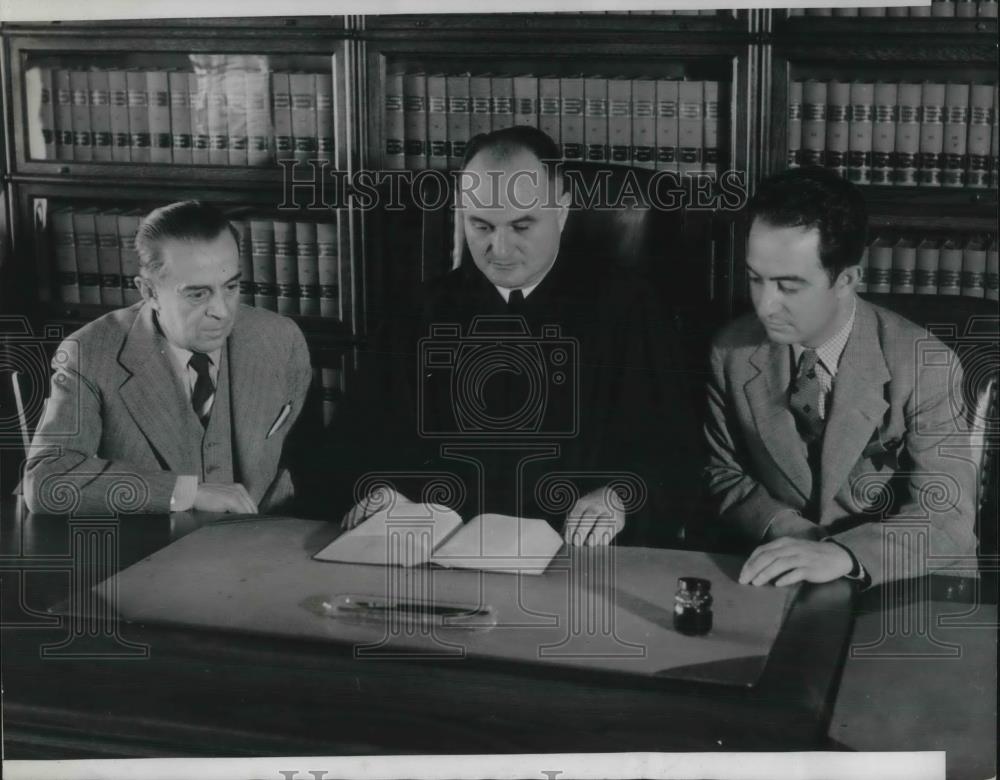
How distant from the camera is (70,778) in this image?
6.06ft

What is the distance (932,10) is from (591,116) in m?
0.62

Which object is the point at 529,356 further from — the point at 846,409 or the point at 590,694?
the point at 590,694

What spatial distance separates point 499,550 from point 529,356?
1.33 ft

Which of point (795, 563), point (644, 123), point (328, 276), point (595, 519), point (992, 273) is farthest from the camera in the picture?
point (328, 276)

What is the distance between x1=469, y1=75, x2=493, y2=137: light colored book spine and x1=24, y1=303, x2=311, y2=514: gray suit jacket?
55 cm

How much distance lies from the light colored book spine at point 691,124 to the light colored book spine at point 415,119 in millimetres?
484

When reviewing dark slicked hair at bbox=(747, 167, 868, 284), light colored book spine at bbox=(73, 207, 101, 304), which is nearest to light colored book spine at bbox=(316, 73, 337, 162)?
light colored book spine at bbox=(73, 207, 101, 304)

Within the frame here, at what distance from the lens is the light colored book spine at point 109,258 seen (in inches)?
82.7

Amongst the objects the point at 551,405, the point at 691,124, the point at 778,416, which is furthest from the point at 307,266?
the point at 778,416

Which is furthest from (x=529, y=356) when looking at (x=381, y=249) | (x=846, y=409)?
(x=846, y=409)

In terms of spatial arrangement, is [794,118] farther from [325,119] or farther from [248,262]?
[248,262]

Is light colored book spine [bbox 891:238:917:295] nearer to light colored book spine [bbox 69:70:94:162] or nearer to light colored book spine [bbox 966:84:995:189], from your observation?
light colored book spine [bbox 966:84:995:189]

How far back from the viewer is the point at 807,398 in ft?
6.25

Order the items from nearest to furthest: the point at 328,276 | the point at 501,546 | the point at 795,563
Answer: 1. the point at 795,563
2. the point at 501,546
3. the point at 328,276
